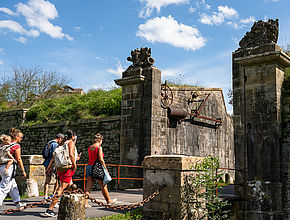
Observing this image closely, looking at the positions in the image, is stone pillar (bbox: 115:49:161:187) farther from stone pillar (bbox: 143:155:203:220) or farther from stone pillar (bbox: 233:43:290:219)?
stone pillar (bbox: 143:155:203:220)

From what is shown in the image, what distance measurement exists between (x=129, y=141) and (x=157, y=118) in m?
1.36

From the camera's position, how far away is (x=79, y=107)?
15.2 meters

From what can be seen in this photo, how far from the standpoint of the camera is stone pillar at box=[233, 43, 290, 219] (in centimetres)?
791

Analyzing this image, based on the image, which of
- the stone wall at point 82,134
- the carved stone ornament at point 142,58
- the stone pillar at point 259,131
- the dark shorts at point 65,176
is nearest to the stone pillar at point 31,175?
the stone wall at point 82,134

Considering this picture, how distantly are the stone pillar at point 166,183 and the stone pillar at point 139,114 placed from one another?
5052mm

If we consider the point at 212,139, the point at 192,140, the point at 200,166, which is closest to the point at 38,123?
the point at 192,140

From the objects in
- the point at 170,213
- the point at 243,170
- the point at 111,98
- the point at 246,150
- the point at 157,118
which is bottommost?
the point at 170,213

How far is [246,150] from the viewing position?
8.45 metres

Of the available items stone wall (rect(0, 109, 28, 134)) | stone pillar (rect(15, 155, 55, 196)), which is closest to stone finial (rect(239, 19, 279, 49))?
stone pillar (rect(15, 155, 55, 196))

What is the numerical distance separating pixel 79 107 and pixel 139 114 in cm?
480

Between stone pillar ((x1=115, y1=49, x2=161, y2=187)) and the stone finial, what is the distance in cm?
388

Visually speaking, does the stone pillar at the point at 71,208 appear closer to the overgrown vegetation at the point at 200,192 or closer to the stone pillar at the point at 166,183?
the stone pillar at the point at 166,183

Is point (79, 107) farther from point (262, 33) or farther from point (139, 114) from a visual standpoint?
point (262, 33)

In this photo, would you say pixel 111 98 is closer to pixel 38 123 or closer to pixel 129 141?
pixel 129 141
